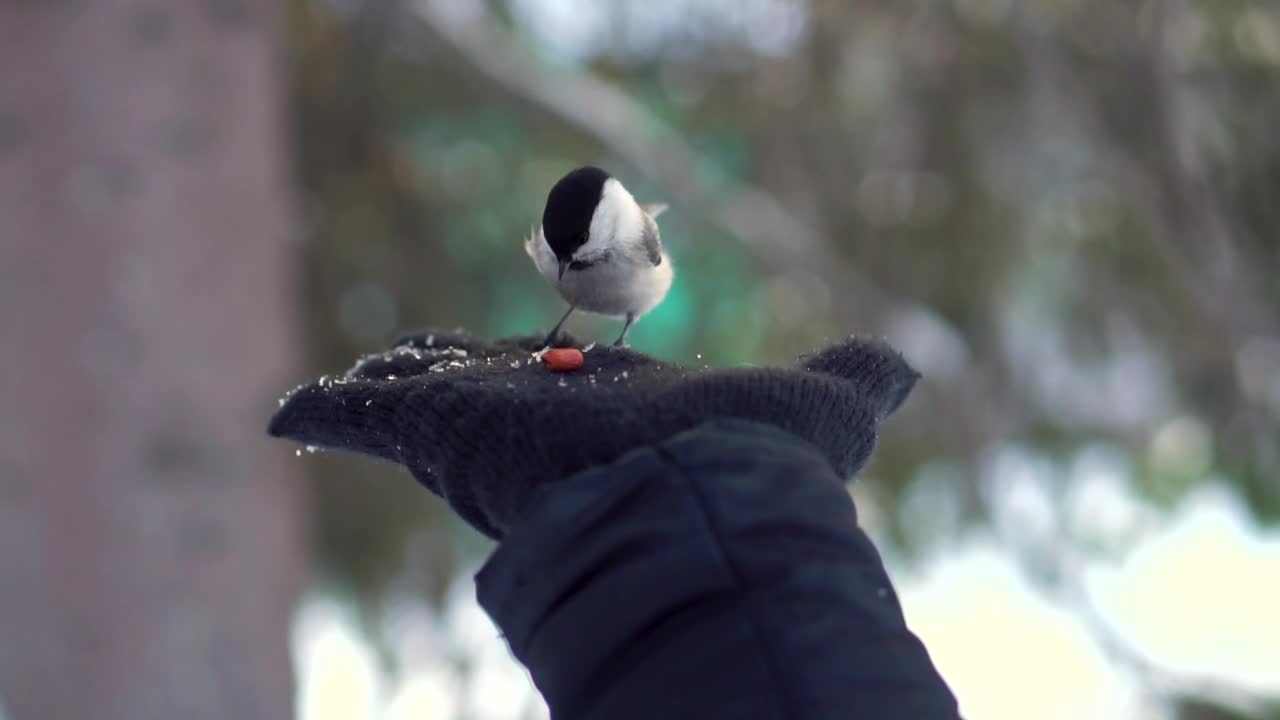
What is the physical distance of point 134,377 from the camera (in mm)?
1970

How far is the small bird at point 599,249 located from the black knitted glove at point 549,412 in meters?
0.25

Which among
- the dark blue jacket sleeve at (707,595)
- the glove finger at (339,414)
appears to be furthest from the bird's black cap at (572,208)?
the dark blue jacket sleeve at (707,595)

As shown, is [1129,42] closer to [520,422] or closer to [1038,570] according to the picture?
[1038,570]

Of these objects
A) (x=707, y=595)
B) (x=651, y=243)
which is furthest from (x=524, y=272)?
(x=707, y=595)

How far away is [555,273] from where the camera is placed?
1.24 meters

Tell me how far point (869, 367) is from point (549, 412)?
31 cm

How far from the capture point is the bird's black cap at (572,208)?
113cm

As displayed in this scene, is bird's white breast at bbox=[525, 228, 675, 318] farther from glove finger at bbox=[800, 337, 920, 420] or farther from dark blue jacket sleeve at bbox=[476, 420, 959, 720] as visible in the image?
dark blue jacket sleeve at bbox=[476, 420, 959, 720]

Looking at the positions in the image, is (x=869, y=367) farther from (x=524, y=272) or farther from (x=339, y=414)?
(x=524, y=272)

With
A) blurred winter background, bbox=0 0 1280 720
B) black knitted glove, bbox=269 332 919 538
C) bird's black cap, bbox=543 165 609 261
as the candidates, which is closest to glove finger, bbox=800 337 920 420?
black knitted glove, bbox=269 332 919 538

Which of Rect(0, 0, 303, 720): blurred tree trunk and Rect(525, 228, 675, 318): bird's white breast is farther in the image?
Rect(0, 0, 303, 720): blurred tree trunk

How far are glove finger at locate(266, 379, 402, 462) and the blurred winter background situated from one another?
4.14 ft

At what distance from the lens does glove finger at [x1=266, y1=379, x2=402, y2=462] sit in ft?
2.76

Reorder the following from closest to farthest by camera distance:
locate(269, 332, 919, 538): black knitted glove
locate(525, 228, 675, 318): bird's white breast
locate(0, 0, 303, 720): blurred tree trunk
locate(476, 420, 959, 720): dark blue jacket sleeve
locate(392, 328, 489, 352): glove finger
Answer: locate(476, 420, 959, 720): dark blue jacket sleeve < locate(269, 332, 919, 538): black knitted glove < locate(392, 328, 489, 352): glove finger < locate(525, 228, 675, 318): bird's white breast < locate(0, 0, 303, 720): blurred tree trunk
